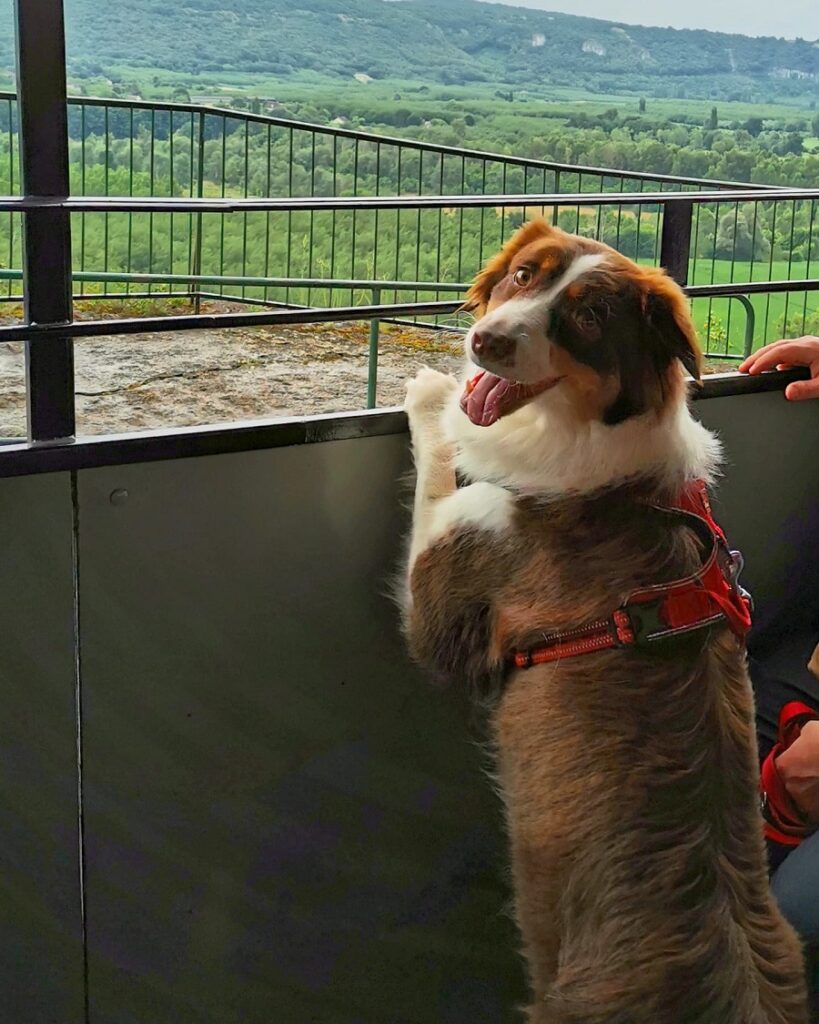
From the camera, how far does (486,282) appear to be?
1.92 metres

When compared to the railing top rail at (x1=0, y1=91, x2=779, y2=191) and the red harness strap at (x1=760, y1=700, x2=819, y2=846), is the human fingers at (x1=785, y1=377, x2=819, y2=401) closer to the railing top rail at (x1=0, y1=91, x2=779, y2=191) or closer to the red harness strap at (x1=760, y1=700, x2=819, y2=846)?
the red harness strap at (x1=760, y1=700, x2=819, y2=846)

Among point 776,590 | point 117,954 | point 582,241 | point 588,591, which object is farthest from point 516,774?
point 776,590

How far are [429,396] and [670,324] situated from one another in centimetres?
46

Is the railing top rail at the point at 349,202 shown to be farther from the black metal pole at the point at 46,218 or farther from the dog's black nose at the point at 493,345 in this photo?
the dog's black nose at the point at 493,345

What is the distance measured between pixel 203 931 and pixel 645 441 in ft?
3.70

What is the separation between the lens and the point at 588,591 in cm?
178

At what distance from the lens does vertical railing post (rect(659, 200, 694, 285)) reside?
236cm

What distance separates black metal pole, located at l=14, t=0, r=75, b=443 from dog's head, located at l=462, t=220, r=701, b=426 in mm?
606

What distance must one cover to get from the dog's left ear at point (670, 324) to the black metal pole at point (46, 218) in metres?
0.88

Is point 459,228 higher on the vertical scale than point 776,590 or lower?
higher

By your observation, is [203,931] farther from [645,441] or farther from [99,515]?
[645,441]

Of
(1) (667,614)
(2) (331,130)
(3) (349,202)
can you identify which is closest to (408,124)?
(2) (331,130)

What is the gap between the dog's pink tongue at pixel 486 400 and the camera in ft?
5.90

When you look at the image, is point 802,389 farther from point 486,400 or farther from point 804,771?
point 486,400
